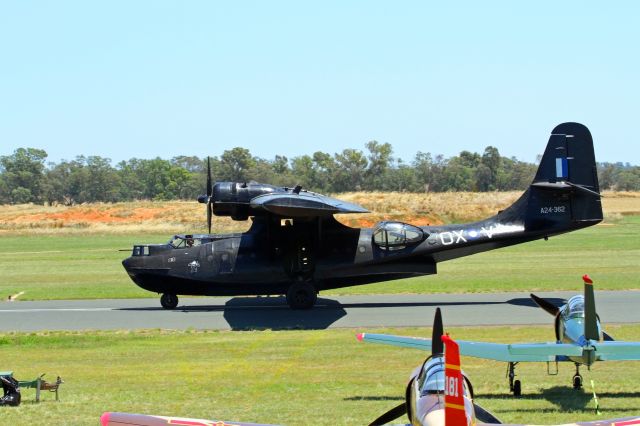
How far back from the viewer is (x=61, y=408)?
1374 cm

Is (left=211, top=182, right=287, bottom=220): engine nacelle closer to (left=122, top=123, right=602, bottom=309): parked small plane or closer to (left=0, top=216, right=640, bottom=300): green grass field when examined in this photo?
(left=122, top=123, right=602, bottom=309): parked small plane

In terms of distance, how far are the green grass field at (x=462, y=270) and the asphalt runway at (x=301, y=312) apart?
2.24 meters

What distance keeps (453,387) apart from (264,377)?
383 inches

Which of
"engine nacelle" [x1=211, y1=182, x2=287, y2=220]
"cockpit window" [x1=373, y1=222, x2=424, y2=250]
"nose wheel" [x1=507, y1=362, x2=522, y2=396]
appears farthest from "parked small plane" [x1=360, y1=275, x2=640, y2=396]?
"cockpit window" [x1=373, y1=222, x2=424, y2=250]

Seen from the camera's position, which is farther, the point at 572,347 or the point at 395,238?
the point at 395,238

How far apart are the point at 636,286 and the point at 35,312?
18869 mm

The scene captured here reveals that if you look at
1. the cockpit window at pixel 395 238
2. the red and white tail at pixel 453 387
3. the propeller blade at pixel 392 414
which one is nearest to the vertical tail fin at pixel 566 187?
the cockpit window at pixel 395 238

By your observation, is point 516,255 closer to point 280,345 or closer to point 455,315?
point 455,315

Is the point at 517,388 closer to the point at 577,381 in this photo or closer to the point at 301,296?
the point at 577,381

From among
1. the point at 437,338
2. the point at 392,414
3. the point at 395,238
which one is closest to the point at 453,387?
the point at 437,338

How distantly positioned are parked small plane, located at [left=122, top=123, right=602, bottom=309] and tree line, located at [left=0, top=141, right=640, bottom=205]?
84.0m

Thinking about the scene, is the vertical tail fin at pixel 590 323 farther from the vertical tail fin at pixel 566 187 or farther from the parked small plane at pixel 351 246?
the vertical tail fin at pixel 566 187

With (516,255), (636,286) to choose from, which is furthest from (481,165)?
(636,286)

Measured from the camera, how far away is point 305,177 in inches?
4606
